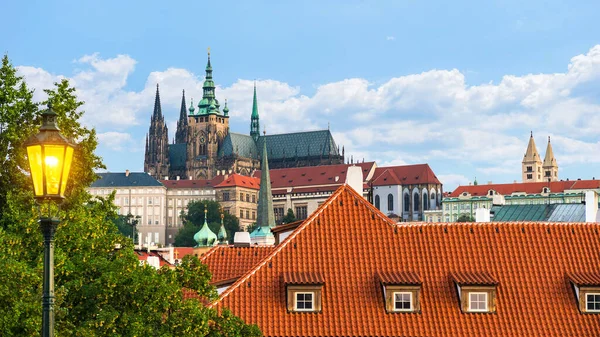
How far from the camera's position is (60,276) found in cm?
A: 2147

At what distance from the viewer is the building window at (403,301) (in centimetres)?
2424

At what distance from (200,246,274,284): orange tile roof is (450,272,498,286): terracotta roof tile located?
6044mm

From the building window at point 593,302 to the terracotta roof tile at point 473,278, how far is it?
211 cm

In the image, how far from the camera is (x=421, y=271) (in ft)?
81.8

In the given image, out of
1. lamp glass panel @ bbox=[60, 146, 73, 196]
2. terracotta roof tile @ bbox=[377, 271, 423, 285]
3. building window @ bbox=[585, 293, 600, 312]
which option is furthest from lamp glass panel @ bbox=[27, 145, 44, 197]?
building window @ bbox=[585, 293, 600, 312]

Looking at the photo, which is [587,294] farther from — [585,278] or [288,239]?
[288,239]

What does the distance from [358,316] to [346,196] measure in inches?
119

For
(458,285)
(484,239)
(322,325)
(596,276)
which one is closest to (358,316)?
(322,325)

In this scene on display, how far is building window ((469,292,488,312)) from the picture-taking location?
24.3 m

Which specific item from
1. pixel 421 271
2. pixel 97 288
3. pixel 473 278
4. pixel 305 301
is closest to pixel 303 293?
pixel 305 301

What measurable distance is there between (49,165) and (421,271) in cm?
1477

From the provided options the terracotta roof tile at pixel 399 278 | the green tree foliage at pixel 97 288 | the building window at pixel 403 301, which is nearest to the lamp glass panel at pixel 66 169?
the green tree foliage at pixel 97 288

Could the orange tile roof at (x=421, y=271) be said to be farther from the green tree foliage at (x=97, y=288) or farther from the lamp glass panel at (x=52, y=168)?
the lamp glass panel at (x=52, y=168)

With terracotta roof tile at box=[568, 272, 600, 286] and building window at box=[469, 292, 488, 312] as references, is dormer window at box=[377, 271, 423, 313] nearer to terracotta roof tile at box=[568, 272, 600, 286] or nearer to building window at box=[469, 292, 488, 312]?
building window at box=[469, 292, 488, 312]
